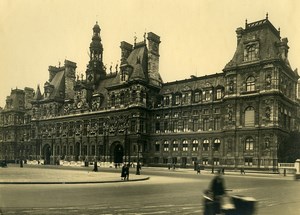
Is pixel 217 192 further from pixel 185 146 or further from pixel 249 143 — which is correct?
pixel 185 146

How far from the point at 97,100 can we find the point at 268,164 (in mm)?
40672

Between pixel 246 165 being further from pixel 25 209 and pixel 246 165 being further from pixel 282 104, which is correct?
pixel 25 209

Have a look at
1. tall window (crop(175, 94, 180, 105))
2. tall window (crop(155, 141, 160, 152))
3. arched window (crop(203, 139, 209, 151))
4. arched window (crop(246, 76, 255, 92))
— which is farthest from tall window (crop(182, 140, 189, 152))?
arched window (crop(246, 76, 255, 92))

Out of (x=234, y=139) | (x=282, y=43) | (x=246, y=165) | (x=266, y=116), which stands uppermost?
(x=282, y=43)

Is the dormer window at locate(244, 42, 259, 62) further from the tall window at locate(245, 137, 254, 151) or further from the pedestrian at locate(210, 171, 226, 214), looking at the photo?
the pedestrian at locate(210, 171, 226, 214)

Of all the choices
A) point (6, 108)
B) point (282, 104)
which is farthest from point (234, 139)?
point (6, 108)

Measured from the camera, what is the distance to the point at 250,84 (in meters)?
56.6

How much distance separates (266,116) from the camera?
53531mm

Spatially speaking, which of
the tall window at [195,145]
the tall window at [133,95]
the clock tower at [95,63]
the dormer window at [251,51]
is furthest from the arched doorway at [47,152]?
the dormer window at [251,51]

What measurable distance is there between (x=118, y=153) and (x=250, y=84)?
30.5m

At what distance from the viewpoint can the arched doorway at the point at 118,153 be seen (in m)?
71.6

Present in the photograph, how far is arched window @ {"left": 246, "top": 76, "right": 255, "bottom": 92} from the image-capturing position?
2217 inches

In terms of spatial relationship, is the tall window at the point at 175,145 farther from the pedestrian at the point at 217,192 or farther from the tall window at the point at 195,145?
the pedestrian at the point at 217,192

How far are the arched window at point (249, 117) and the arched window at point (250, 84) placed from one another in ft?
10.1
